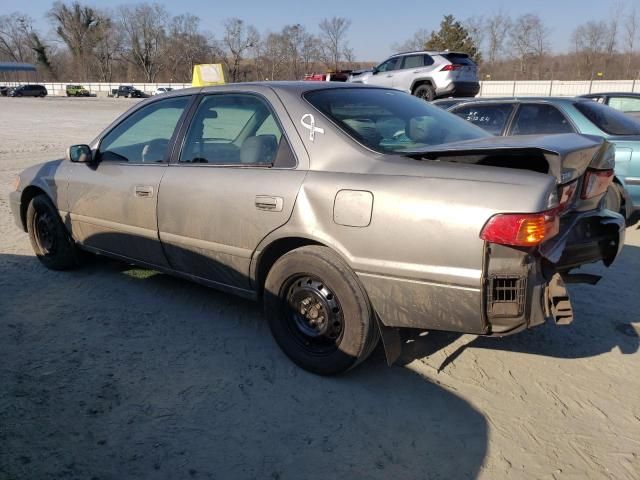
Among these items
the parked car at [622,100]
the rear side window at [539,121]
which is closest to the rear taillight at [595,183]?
the rear side window at [539,121]

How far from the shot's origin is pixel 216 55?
79.8 meters

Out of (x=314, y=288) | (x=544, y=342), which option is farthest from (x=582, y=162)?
(x=314, y=288)

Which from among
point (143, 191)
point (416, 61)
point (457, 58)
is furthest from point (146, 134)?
point (457, 58)

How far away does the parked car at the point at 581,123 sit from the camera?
5.88 metres

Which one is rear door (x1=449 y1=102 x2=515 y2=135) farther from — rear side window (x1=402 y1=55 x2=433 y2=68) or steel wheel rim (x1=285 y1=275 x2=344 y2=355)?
rear side window (x1=402 y1=55 x2=433 y2=68)

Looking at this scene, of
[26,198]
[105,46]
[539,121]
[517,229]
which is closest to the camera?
[517,229]

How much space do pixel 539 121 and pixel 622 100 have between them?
4583 millimetres

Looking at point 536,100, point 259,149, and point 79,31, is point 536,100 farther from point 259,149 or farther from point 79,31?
point 79,31

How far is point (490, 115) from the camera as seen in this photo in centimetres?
684

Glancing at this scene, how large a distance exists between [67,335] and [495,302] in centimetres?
280

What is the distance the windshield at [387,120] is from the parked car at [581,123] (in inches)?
112

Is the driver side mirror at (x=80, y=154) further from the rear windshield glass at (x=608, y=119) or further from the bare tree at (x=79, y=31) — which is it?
the bare tree at (x=79, y=31)

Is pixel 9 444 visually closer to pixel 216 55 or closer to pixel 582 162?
pixel 582 162

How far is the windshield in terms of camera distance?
3.10 metres
